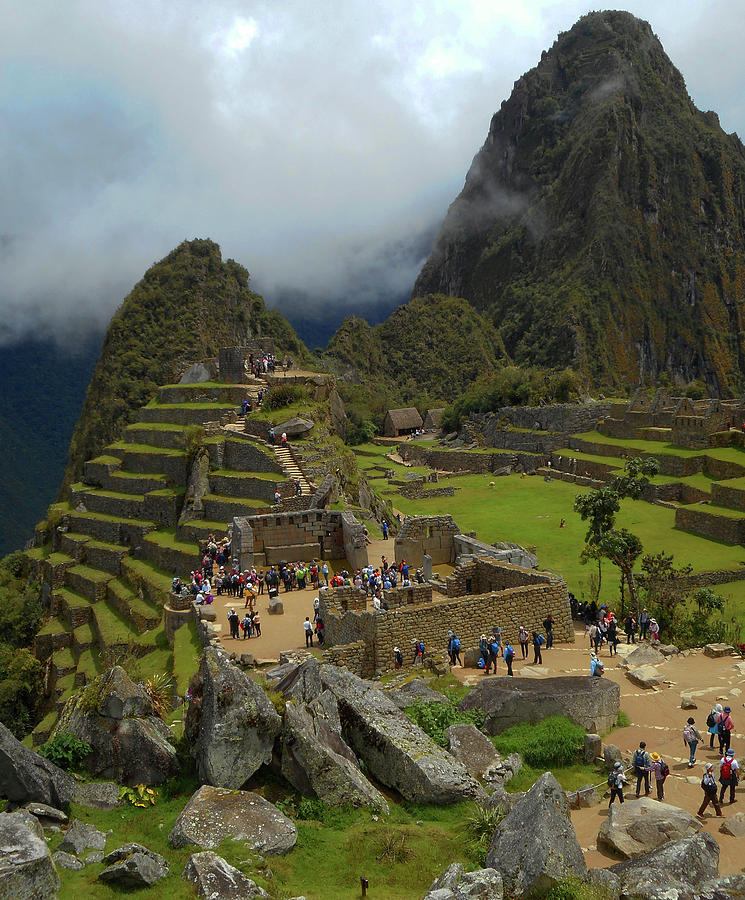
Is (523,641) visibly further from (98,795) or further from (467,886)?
(467,886)

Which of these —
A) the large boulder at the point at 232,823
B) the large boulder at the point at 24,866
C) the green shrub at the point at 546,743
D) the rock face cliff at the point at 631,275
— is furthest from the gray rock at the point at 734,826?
the rock face cliff at the point at 631,275

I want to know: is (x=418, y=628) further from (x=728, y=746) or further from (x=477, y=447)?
(x=477, y=447)

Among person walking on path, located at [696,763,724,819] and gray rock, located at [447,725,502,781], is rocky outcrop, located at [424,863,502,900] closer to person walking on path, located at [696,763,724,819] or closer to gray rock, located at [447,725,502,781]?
gray rock, located at [447,725,502,781]

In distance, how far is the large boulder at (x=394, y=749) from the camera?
9164 mm

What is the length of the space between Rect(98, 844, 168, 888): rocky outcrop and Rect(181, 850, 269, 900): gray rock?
0.26 meters

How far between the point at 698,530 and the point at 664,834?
35.1 metres

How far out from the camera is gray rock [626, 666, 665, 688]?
45.6 feet

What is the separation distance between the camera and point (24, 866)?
6.79 meters

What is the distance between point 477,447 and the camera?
8381 cm

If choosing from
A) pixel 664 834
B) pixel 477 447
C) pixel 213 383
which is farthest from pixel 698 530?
pixel 477 447

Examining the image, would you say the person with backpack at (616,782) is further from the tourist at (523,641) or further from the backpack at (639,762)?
the tourist at (523,641)

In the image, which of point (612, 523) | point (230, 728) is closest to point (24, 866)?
point (230, 728)

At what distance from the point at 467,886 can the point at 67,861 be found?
12.4 ft

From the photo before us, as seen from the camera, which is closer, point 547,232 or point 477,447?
point 477,447
